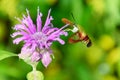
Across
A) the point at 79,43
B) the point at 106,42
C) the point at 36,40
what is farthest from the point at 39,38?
the point at 106,42

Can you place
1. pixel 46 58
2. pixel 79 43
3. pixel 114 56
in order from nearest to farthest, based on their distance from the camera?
1. pixel 46 58
2. pixel 79 43
3. pixel 114 56

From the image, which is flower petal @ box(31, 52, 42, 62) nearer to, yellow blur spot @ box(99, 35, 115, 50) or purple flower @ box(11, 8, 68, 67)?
purple flower @ box(11, 8, 68, 67)

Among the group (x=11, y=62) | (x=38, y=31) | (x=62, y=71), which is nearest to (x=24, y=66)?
(x=11, y=62)

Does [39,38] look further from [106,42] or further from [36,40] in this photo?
[106,42]

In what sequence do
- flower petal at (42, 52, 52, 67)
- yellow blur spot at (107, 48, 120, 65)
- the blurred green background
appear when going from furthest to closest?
yellow blur spot at (107, 48, 120, 65) < the blurred green background < flower petal at (42, 52, 52, 67)

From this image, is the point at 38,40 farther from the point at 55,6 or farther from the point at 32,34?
the point at 55,6

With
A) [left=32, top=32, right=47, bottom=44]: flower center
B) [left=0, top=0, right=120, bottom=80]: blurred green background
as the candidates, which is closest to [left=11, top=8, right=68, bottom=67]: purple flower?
[left=32, top=32, right=47, bottom=44]: flower center
